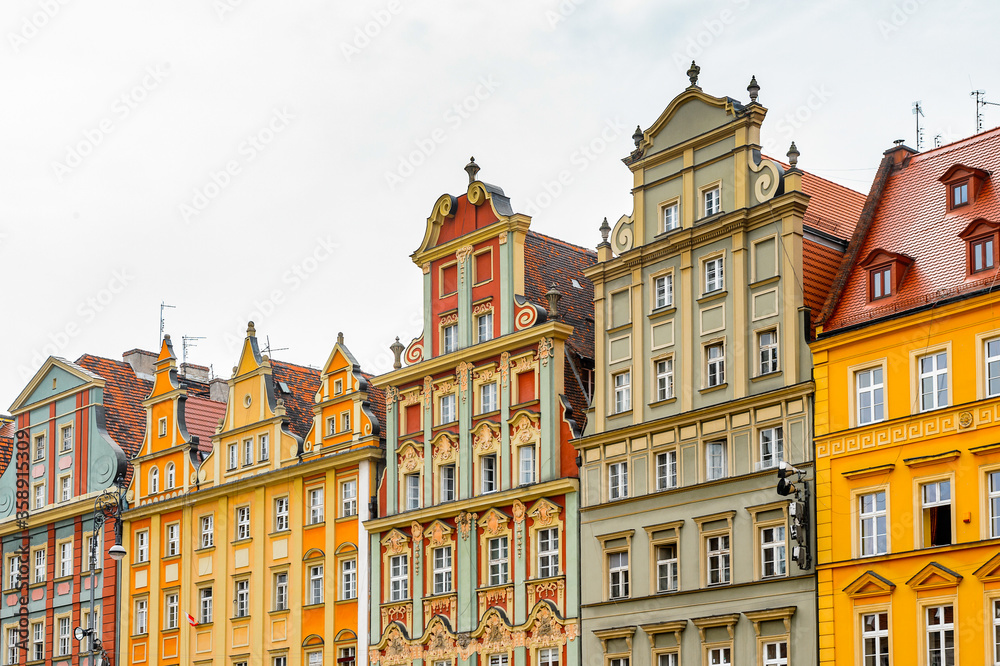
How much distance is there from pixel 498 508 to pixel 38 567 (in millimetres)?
26354

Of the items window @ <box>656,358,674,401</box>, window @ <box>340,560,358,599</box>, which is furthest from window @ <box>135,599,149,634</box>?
window @ <box>656,358,674,401</box>

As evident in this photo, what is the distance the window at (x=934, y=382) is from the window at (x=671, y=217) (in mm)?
9227

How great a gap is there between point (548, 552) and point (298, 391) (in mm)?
16642

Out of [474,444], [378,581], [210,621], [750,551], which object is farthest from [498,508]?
[210,621]

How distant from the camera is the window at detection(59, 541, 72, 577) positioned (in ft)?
218

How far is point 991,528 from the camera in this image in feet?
124

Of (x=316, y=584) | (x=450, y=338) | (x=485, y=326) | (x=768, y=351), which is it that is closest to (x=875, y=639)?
(x=768, y=351)

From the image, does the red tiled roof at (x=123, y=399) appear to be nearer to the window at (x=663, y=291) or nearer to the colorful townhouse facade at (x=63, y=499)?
the colorful townhouse facade at (x=63, y=499)

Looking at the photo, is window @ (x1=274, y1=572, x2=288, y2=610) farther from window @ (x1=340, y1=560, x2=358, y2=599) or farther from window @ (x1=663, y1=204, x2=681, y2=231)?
window @ (x1=663, y1=204, x2=681, y2=231)

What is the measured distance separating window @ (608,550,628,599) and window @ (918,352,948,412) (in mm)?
10063

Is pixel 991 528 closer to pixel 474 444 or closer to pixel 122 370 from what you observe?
pixel 474 444

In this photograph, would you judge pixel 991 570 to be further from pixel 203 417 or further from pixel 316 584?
pixel 203 417

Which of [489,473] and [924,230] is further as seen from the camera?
[489,473]

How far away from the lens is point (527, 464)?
49594 millimetres
